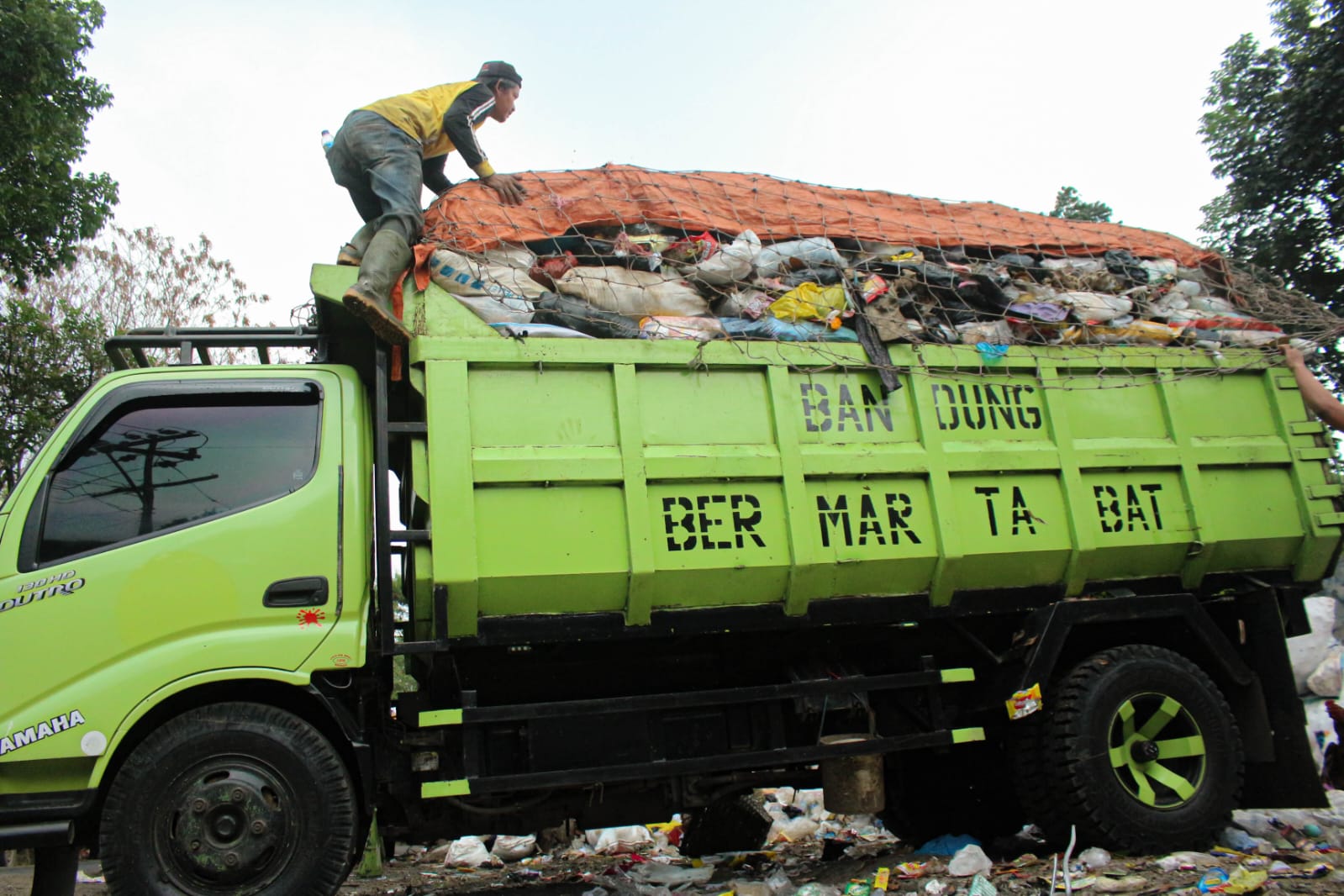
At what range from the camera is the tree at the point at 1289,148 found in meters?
9.13

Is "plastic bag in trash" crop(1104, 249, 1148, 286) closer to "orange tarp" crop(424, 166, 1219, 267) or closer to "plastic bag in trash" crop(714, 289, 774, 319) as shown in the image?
"orange tarp" crop(424, 166, 1219, 267)

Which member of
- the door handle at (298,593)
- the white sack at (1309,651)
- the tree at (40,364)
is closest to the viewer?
the door handle at (298,593)

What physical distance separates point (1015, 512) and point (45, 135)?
8.71 metres

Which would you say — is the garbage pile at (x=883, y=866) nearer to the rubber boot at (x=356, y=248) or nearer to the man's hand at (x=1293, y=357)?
the man's hand at (x=1293, y=357)

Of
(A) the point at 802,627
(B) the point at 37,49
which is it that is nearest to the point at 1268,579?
(A) the point at 802,627

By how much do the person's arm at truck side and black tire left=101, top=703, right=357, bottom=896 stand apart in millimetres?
4830

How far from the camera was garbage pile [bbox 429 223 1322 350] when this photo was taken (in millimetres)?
3971

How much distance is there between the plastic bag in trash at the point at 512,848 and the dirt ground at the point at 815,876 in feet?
0.22

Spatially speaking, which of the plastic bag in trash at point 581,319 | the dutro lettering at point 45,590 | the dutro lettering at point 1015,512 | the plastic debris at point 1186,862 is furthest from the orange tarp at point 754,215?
the plastic debris at point 1186,862

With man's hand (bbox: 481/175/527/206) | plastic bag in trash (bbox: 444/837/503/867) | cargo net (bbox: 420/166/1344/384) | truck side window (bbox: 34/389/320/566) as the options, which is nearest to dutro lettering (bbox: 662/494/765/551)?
cargo net (bbox: 420/166/1344/384)

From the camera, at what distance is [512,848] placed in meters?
6.10

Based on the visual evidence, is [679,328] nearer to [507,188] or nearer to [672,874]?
[507,188]

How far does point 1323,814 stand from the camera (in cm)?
509

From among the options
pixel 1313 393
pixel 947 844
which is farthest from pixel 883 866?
pixel 1313 393
